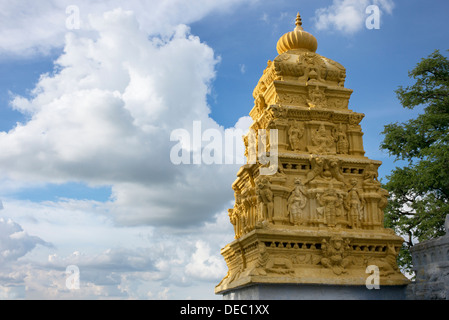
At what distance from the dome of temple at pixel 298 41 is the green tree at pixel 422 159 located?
8.13m

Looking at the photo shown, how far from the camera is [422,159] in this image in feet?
88.4

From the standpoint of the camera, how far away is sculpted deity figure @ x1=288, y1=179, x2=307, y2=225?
1943cm

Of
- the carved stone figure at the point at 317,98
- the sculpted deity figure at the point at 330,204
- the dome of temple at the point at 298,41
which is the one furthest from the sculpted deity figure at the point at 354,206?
the dome of temple at the point at 298,41

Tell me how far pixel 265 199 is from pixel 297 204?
1.36m

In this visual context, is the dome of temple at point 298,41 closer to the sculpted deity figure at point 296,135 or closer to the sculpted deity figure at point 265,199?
the sculpted deity figure at point 296,135

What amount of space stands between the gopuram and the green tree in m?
6.13

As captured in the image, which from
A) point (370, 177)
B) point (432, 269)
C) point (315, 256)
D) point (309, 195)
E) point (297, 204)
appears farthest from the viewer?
point (370, 177)

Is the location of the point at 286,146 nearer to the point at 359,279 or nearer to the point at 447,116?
the point at 359,279

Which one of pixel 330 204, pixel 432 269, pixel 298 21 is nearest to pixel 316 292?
pixel 330 204

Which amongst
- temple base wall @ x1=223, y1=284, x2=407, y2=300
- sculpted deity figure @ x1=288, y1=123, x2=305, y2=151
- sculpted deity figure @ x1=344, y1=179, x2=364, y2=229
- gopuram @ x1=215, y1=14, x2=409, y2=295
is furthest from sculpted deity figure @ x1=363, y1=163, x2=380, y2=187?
temple base wall @ x1=223, y1=284, x2=407, y2=300

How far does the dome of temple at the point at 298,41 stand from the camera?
79.4 feet

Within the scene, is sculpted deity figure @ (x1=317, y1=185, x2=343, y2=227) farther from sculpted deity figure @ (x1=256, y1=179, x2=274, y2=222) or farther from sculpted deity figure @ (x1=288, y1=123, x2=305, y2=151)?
sculpted deity figure @ (x1=288, y1=123, x2=305, y2=151)

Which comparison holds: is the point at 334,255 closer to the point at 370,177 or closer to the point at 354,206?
the point at 354,206
